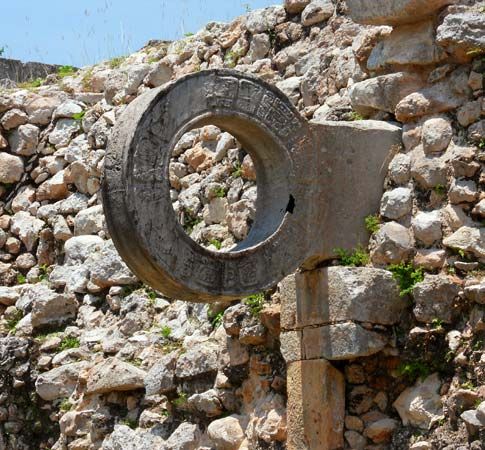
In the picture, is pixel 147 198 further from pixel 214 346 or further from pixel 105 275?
Result: pixel 105 275

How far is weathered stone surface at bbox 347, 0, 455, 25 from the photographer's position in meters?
9.70

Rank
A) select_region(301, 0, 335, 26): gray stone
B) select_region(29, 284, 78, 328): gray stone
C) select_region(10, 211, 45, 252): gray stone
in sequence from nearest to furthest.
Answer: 1. select_region(301, 0, 335, 26): gray stone
2. select_region(29, 284, 78, 328): gray stone
3. select_region(10, 211, 45, 252): gray stone

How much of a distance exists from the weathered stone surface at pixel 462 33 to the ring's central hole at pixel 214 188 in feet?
6.29

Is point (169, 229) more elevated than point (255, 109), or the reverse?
point (255, 109)

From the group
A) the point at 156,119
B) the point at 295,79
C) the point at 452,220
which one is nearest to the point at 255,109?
the point at 156,119

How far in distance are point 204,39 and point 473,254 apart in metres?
4.29

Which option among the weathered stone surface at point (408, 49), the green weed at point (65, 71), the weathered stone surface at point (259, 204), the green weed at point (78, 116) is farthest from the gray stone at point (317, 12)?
the green weed at point (65, 71)

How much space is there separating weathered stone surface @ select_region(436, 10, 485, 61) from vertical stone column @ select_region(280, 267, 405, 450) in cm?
152

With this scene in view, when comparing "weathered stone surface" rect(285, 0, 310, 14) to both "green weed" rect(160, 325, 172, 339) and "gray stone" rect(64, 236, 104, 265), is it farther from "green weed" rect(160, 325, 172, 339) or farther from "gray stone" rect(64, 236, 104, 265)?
"green weed" rect(160, 325, 172, 339)

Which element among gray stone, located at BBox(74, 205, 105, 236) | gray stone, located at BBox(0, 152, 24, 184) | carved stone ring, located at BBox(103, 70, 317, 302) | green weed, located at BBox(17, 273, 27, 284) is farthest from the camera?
gray stone, located at BBox(0, 152, 24, 184)

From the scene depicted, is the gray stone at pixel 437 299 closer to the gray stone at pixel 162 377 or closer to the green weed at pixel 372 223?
the green weed at pixel 372 223

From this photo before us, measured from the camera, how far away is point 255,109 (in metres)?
9.15

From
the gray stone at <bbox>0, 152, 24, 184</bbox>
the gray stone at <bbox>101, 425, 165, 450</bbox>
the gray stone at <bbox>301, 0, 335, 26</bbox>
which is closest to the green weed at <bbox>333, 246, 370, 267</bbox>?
the gray stone at <bbox>101, 425, 165, 450</bbox>

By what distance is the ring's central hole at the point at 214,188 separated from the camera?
10766mm
